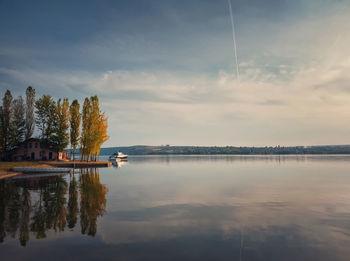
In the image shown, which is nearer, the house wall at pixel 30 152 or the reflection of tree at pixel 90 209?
the reflection of tree at pixel 90 209

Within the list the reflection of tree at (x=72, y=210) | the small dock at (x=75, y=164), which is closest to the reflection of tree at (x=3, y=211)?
the reflection of tree at (x=72, y=210)

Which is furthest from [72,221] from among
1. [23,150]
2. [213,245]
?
[23,150]

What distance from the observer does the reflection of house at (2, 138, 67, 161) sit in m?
74.6

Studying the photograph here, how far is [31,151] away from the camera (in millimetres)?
75812

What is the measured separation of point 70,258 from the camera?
1111 cm

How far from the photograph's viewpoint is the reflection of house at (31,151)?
74.6 meters

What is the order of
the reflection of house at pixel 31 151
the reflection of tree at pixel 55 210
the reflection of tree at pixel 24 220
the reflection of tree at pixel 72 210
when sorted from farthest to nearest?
the reflection of house at pixel 31 151 → the reflection of tree at pixel 72 210 → the reflection of tree at pixel 55 210 → the reflection of tree at pixel 24 220

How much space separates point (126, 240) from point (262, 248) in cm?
749

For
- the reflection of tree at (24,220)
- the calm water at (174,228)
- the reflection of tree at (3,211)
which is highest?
the reflection of tree at (3,211)

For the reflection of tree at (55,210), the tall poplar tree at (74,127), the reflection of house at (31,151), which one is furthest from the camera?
the tall poplar tree at (74,127)

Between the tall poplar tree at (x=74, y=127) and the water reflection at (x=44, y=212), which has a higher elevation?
the tall poplar tree at (x=74, y=127)

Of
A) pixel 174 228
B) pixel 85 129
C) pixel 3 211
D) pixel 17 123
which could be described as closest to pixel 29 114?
pixel 17 123

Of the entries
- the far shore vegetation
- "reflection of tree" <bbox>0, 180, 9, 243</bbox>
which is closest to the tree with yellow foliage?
the far shore vegetation

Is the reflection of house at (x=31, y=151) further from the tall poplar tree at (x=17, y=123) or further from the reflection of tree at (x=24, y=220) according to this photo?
the reflection of tree at (x=24, y=220)
